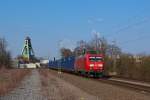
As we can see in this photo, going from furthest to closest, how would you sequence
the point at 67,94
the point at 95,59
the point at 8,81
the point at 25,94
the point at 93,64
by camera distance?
1. the point at 95,59
2. the point at 93,64
3. the point at 8,81
4. the point at 25,94
5. the point at 67,94

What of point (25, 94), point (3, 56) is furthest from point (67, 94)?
point (3, 56)

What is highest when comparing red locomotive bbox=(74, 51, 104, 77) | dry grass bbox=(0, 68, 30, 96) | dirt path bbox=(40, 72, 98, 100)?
red locomotive bbox=(74, 51, 104, 77)

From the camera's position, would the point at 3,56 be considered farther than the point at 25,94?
Yes

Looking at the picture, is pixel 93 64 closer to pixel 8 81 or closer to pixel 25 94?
pixel 8 81

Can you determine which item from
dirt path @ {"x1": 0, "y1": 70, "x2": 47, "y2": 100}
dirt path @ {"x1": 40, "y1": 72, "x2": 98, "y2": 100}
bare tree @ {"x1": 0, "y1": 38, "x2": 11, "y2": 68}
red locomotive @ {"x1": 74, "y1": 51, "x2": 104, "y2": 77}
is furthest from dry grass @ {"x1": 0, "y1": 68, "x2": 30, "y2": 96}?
bare tree @ {"x1": 0, "y1": 38, "x2": 11, "y2": 68}

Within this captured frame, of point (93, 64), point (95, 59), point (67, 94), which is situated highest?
point (95, 59)

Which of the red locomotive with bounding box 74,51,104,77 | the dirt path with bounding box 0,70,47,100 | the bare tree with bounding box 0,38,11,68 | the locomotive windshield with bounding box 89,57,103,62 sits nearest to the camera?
the dirt path with bounding box 0,70,47,100

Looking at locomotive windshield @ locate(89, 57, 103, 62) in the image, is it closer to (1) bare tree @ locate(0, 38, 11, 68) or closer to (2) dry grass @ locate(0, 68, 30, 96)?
(2) dry grass @ locate(0, 68, 30, 96)

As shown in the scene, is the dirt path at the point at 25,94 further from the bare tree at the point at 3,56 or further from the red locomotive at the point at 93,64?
the bare tree at the point at 3,56

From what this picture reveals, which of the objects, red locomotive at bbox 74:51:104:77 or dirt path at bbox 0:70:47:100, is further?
red locomotive at bbox 74:51:104:77

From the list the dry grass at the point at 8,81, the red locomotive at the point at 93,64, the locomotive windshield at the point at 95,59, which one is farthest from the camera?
the locomotive windshield at the point at 95,59

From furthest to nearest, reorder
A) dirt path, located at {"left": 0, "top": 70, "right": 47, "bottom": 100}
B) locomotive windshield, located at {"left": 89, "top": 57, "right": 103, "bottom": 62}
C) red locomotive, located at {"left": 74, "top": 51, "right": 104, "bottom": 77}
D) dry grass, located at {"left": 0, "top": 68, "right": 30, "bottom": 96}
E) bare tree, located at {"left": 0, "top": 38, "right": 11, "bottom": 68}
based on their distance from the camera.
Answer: bare tree, located at {"left": 0, "top": 38, "right": 11, "bottom": 68} < locomotive windshield, located at {"left": 89, "top": 57, "right": 103, "bottom": 62} < red locomotive, located at {"left": 74, "top": 51, "right": 104, "bottom": 77} < dry grass, located at {"left": 0, "top": 68, "right": 30, "bottom": 96} < dirt path, located at {"left": 0, "top": 70, "right": 47, "bottom": 100}

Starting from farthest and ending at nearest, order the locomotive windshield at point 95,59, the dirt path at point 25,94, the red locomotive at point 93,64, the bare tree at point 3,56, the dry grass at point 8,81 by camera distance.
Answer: the bare tree at point 3,56 < the locomotive windshield at point 95,59 < the red locomotive at point 93,64 < the dry grass at point 8,81 < the dirt path at point 25,94

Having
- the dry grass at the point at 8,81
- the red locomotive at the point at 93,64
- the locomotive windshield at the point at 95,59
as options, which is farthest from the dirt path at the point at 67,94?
the locomotive windshield at the point at 95,59
